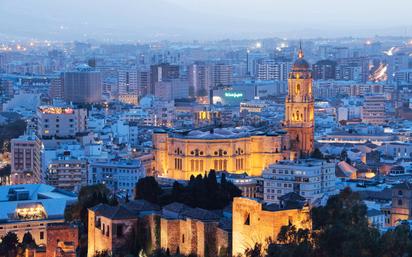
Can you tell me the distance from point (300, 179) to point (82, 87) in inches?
1884

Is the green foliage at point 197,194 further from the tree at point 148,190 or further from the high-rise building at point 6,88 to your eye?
the high-rise building at point 6,88

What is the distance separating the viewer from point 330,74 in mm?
98500

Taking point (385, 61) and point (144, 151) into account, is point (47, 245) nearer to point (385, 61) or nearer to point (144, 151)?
point (144, 151)

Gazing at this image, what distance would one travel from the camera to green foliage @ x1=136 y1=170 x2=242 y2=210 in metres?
26.2

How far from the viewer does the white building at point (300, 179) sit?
29.5 metres

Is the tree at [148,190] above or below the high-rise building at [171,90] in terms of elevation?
above

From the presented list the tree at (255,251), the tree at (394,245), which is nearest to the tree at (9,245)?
the tree at (255,251)

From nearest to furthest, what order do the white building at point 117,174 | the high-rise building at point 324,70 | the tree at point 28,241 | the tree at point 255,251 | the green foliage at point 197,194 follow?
the tree at point 255,251 < the tree at point 28,241 < the green foliage at point 197,194 < the white building at point 117,174 < the high-rise building at point 324,70

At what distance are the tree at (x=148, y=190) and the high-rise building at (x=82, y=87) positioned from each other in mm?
47086

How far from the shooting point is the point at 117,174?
35406 millimetres

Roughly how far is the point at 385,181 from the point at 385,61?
79127mm

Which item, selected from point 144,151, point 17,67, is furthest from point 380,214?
point 17,67

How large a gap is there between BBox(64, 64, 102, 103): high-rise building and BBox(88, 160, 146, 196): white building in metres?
39.6

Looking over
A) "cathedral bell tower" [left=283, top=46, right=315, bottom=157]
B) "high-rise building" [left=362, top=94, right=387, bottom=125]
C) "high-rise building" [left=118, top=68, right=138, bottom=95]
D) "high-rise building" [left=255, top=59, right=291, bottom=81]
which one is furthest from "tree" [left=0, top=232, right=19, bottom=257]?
"high-rise building" [left=255, top=59, right=291, bottom=81]
